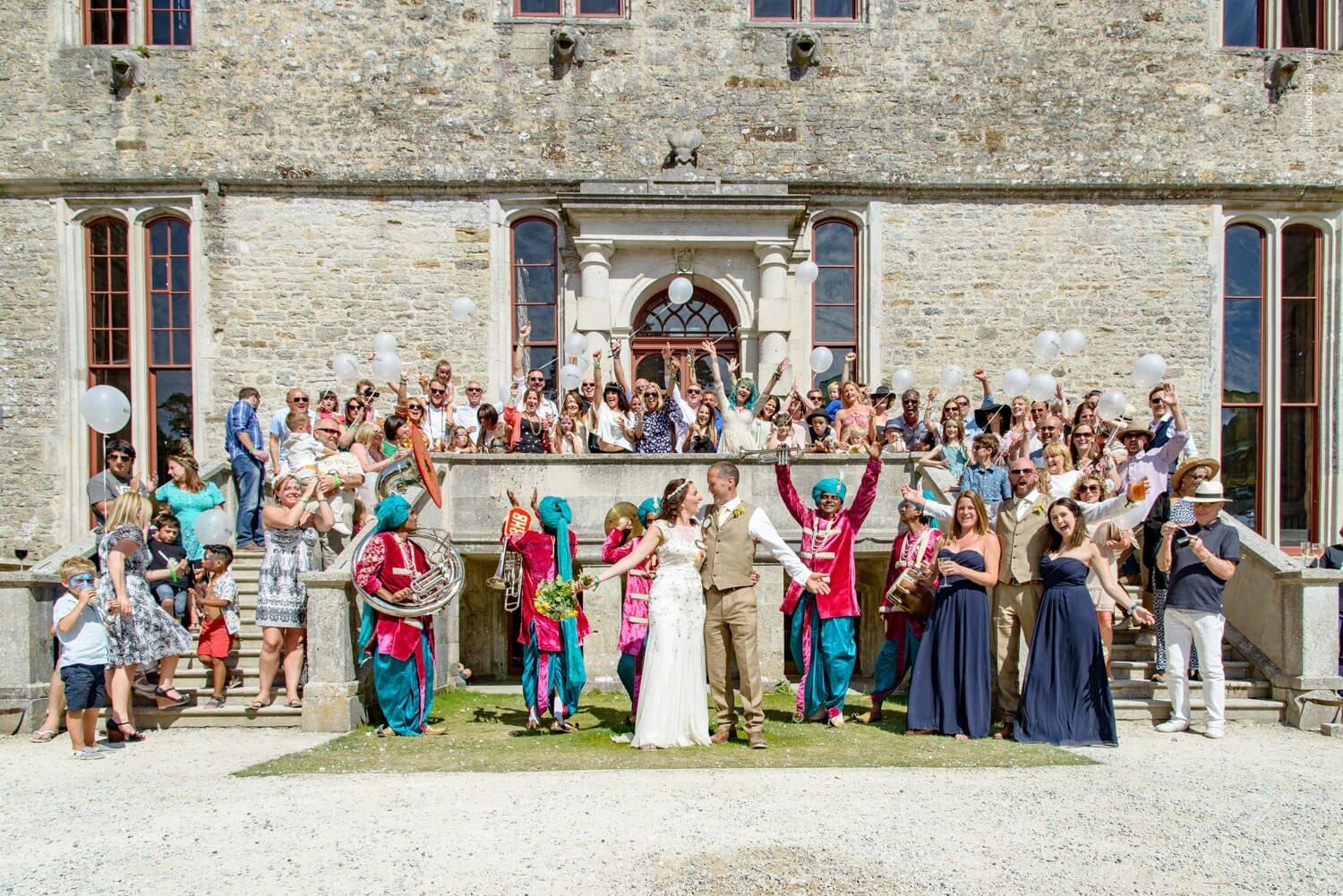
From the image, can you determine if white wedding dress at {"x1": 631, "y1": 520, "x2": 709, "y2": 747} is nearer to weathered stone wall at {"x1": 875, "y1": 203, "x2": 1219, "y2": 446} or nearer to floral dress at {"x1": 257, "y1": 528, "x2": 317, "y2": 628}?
floral dress at {"x1": 257, "y1": 528, "x2": 317, "y2": 628}

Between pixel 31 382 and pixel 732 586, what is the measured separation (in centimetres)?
1075

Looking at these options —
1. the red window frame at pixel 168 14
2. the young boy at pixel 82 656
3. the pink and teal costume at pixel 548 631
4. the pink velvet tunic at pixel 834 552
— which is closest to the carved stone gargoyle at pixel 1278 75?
the pink velvet tunic at pixel 834 552

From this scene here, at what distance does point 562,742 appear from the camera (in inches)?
301

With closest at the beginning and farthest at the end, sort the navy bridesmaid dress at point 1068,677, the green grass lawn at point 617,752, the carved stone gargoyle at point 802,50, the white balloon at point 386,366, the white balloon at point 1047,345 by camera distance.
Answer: the green grass lawn at point 617,752 → the navy bridesmaid dress at point 1068,677 → the white balloon at point 386,366 → the white balloon at point 1047,345 → the carved stone gargoyle at point 802,50

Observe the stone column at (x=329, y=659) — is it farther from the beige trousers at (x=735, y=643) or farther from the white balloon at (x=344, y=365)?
the white balloon at (x=344, y=365)

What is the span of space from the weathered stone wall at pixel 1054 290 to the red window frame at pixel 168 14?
9.20 m

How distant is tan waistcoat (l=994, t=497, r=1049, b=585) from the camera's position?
8008 mm

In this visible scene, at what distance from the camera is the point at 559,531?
8039 millimetres

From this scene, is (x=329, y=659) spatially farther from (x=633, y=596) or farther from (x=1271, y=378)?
(x=1271, y=378)

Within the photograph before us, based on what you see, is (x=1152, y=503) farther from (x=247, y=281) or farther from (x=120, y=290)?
(x=120, y=290)

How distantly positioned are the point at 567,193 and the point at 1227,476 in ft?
30.8

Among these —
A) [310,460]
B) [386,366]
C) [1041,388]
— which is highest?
[386,366]

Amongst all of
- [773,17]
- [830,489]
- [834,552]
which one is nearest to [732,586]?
[834,552]

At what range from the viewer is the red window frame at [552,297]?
14367 mm
